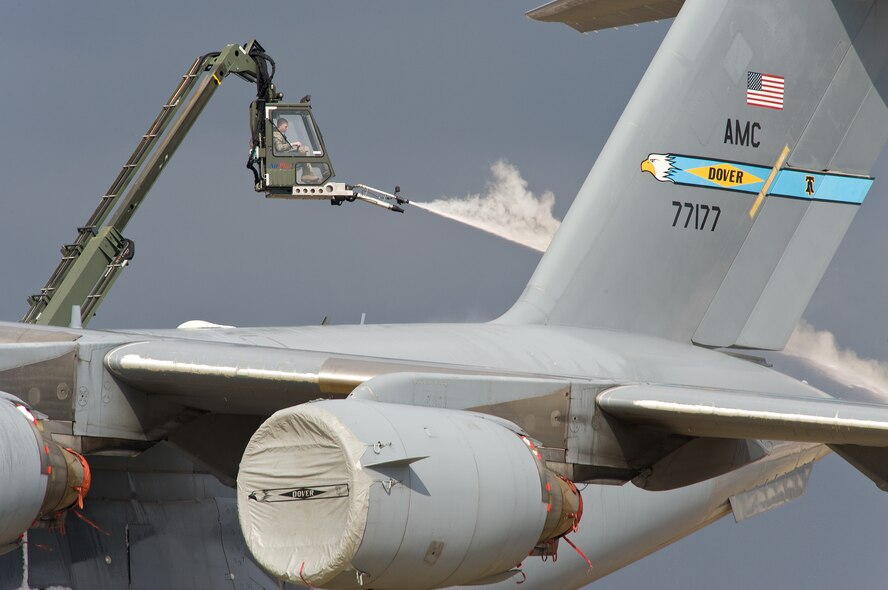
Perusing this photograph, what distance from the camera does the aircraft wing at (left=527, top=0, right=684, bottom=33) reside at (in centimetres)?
738

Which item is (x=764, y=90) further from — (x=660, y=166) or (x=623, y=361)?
(x=623, y=361)

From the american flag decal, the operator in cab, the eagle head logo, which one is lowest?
the operator in cab

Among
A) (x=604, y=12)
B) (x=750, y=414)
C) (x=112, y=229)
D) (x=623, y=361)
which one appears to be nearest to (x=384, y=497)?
(x=750, y=414)

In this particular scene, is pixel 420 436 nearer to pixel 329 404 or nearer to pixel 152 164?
pixel 329 404

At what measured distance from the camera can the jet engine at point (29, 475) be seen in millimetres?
3904

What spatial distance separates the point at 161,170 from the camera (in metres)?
8.82

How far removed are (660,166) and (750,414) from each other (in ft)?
7.67

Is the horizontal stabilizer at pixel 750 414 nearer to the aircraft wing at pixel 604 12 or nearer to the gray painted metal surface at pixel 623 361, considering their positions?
the gray painted metal surface at pixel 623 361

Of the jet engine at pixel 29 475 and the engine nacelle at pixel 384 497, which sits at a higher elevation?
the engine nacelle at pixel 384 497

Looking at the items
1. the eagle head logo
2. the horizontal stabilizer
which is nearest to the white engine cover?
the horizontal stabilizer

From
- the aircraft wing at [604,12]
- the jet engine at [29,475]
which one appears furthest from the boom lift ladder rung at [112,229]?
the jet engine at [29,475]

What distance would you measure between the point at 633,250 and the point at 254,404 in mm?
2316

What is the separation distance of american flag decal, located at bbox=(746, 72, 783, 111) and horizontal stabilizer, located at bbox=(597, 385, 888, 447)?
8.49 ft

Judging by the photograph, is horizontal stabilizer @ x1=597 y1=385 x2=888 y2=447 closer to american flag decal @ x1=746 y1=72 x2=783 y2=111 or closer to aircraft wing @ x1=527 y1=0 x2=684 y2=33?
american flag decal @ x1=746 y1=72 x2=783 y2=111
